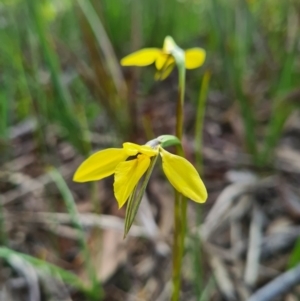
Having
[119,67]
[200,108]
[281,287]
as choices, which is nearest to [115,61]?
[119,67]

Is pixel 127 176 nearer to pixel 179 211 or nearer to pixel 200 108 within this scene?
pixel 179 211

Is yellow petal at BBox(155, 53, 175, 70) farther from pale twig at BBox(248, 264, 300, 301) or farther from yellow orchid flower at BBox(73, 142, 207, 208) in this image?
pale twig at BBox(248, 264, 300, 301)

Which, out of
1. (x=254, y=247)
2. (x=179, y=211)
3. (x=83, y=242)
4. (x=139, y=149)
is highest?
(x=139, y=149)

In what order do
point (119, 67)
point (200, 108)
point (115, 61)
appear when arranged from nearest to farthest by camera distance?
point (200, 108), point (115, 61), point (119, 67)

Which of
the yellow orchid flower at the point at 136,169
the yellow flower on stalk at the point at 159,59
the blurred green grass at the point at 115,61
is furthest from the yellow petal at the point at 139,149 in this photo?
the blurred green grass at the point at 115,61

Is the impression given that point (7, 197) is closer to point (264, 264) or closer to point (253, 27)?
point (264, 264)

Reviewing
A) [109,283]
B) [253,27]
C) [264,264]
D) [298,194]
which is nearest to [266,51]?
[253,27]

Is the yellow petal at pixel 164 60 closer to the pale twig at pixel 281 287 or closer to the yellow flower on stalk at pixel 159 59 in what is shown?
the yellow flower on stalk at pixel 159 59
